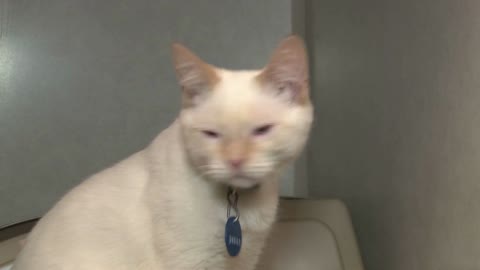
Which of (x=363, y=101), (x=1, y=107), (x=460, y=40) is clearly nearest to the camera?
(x=460, y=40)

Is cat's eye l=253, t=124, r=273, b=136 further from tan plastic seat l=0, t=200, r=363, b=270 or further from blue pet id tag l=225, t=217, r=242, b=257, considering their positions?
tan plastic seat l=0, t=200, r=363, b=270

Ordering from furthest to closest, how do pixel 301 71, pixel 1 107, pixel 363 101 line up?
1. pixel 1 107
2. pixel 363 101
3. pixel 301 71

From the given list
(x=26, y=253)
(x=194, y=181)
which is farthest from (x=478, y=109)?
(x=26, y=253)

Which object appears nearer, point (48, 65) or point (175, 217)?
point (175, 217)

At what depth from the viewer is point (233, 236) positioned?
2.88 ft

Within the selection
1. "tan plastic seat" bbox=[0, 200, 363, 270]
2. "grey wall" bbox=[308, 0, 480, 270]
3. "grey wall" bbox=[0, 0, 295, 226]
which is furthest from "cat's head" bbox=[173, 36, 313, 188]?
"grey wall" bbox=[0, 0, 295, 226]

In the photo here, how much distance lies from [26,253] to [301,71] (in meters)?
0.58

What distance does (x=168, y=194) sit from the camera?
897 millimetres

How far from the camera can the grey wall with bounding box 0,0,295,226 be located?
1.85m

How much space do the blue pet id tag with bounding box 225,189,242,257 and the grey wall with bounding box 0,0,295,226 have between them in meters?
1.05

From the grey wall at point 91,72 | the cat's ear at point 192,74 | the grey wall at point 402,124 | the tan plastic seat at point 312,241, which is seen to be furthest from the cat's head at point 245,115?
the grey wall at point 91,72

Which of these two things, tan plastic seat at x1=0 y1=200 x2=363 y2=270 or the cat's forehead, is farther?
tan plastic seat at x1=0 y1=200 x2=363 y2=270

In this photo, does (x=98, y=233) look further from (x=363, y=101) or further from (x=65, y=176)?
(x=65, y=176)

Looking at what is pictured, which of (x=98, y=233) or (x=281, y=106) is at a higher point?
(x=281, y=106)
